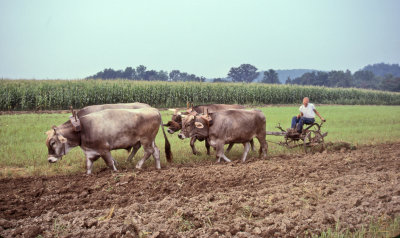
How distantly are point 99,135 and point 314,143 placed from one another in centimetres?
692

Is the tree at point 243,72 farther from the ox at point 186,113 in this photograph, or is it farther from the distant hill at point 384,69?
the distant hill at point 384,69

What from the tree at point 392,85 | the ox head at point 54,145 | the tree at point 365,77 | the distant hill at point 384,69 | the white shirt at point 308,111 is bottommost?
the ox head at point 54,145

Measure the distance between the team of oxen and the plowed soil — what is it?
0.66 m

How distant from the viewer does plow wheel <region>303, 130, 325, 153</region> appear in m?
11.8

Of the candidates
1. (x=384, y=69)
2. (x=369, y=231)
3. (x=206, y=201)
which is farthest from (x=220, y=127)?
(x=384, y=69)

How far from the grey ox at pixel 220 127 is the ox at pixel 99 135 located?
5.39ft

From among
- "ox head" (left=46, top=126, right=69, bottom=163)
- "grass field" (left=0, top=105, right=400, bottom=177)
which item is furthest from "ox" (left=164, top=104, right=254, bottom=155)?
"ox head" (left=46, top=126, right=69, bottom=163)

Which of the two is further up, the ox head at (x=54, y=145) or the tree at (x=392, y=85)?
the tree at (x=392, y=85)

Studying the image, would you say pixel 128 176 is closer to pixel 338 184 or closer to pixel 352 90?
pixel 338 184

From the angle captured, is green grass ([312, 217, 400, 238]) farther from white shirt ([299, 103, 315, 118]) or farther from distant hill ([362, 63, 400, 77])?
distant hill ([362, 63, 400, 77])

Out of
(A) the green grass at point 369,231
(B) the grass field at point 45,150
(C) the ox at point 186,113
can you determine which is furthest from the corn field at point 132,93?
(A) the green grass at point 369,231

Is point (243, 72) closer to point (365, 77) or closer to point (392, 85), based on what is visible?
point (392, 85)

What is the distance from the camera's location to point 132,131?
30.2 feet

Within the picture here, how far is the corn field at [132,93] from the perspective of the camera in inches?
1078
